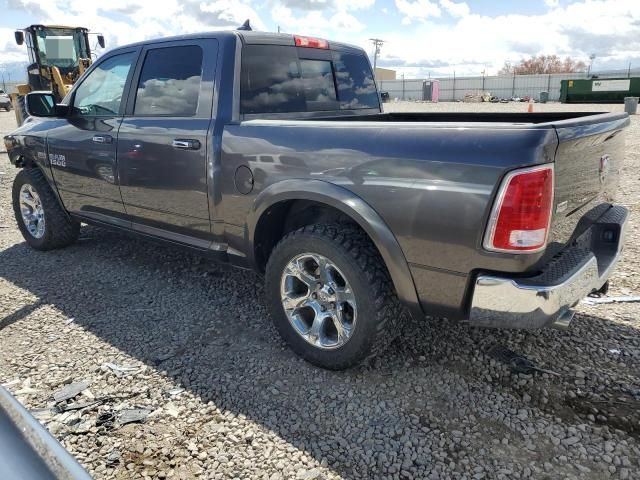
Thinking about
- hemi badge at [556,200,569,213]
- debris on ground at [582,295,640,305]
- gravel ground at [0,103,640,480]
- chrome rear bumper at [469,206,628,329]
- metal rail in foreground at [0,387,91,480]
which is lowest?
gravel ground at [0,103,640,480]

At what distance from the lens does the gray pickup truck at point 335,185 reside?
2168mm

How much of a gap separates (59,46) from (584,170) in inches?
696

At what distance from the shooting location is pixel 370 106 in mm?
4258

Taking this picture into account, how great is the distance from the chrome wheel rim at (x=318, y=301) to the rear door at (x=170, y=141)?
0.81m

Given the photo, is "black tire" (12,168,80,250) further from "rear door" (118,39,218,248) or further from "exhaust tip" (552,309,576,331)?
"exhaust tip" (552,309,576,331)

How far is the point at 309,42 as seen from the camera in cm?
369

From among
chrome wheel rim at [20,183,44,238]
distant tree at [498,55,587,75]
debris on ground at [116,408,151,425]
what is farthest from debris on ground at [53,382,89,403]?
distant tree at [498,55,587,75]

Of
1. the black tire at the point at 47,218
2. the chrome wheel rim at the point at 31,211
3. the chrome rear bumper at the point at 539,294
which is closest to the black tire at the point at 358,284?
the chrome rear bumper at the point at 539,294

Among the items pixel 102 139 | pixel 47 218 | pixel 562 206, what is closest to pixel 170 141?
pixel 102 139

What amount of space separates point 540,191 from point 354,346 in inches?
48.6

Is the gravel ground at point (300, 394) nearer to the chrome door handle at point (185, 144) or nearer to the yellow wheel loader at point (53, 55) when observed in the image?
the chrome door handle at point (185, 144)

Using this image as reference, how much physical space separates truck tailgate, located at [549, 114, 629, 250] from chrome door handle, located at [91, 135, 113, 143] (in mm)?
3169

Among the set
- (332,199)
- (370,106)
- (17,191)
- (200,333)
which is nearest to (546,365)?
(332,199)

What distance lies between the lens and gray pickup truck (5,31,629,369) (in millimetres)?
2168
